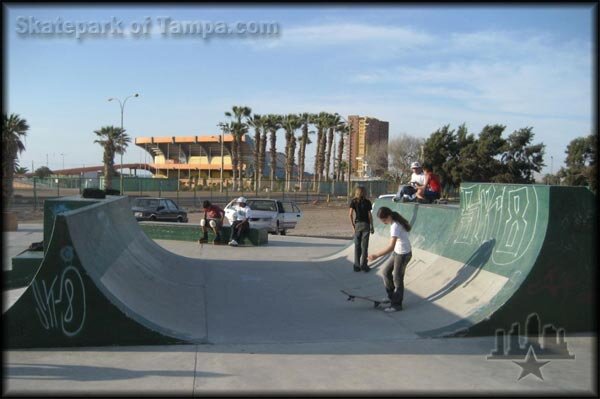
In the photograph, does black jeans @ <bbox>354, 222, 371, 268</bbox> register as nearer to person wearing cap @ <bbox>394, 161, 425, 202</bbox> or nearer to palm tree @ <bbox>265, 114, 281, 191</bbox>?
person wearing cap @ <bbox>394, 161, 425, 202</bbox>

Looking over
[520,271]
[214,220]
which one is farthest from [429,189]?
[214,220]

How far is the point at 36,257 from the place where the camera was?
31.1 ft

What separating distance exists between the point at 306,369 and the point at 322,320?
213 centimetres

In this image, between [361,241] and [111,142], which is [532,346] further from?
[111,142]

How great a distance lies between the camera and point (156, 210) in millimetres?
25453

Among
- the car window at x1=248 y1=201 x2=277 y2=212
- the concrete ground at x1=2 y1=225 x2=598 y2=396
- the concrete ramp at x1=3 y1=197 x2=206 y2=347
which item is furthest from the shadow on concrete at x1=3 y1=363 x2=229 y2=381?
the car window at x1=248 y1=201 x2=277 y2=212

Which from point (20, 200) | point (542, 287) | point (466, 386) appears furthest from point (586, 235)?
point (20, 200)

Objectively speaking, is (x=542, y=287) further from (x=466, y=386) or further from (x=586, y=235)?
(x=466, y=386)

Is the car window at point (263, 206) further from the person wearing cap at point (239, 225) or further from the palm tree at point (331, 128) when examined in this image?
the palm tree at point (331, 128)

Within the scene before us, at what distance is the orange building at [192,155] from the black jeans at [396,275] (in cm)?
9422

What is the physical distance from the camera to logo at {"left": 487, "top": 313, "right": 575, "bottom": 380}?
555cm

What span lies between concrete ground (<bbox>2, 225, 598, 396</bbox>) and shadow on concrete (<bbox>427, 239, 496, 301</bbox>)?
1578 mm

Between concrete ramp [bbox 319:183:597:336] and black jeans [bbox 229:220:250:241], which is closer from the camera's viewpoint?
concrete ramp [bbox 319:183:597:336]

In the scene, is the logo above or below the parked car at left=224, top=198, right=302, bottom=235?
below
